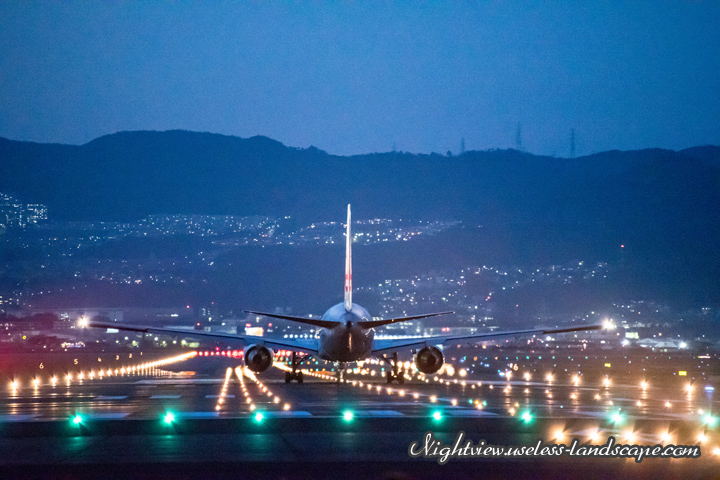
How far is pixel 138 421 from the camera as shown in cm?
2333

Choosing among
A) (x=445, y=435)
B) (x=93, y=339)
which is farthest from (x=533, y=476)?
(x=93, y=339)

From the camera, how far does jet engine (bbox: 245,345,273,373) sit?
4447 centimetres

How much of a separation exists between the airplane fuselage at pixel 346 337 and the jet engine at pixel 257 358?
10.3 ft

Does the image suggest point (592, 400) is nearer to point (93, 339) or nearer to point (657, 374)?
point (657, 374)

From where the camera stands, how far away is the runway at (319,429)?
15.5 meters

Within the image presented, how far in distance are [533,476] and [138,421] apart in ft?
41.6

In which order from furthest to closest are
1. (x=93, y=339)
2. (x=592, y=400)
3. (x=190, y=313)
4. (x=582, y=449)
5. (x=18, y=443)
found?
(x=190, y=313), (x=93, y=339), (x=592, y=400), (x=18, y=443), (x=582, y=449)

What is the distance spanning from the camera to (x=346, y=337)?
4062cm

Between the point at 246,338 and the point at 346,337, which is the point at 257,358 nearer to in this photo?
the point at 246,338

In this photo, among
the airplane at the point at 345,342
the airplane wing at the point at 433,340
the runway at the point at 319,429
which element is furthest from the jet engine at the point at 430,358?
the runway at the point at 319,429

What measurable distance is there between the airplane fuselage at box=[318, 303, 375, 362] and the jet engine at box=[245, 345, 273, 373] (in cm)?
314

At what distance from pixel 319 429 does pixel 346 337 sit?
19.1m

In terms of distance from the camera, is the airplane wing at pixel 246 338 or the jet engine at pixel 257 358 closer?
the jet engine at pixel 257 358

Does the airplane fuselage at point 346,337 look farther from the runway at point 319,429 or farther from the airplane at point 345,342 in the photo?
the runway at point 319,429
